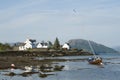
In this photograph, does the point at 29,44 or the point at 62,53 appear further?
the point at 29,44

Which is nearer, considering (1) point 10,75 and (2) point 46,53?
(1) point 10,75

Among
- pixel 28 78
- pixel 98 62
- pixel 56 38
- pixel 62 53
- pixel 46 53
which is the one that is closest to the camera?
pixel 28 78

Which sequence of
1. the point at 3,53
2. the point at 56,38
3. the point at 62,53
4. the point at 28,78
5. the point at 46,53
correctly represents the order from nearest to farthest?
1. the point at 28,78
2. the point at 3,53
3. the point at 46,53
4. the point at 62,53
5. the point at 56,38

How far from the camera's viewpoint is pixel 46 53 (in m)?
160

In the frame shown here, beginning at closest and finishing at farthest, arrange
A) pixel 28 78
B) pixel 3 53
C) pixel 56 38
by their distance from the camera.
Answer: pixel 28 78 < pixel 3 53 < pixel 56 38

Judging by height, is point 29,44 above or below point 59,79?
above

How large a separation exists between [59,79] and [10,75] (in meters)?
7.98

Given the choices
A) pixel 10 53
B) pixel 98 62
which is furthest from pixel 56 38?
pixel 98 62

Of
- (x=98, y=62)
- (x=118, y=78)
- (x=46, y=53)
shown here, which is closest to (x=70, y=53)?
(x=46, y=53)

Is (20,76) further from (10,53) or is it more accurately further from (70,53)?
(70,53)

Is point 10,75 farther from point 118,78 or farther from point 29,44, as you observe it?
point 29,44

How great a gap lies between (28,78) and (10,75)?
3.84 metres

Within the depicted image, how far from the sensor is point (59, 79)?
176ft

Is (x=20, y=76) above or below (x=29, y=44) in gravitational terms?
below
